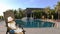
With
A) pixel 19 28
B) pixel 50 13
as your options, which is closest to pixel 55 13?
pixel 50 13

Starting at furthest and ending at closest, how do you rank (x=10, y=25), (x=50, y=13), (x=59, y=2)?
(x=50, y=13) < (x=59, y=2) < (x=10, y=25)

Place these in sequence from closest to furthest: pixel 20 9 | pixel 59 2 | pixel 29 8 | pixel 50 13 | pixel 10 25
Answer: pixel 10 25, pixel 59 2, pixel 50 13, pixel 20 9, pixel 29 8

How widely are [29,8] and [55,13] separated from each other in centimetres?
1007

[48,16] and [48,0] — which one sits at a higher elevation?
[48,0]

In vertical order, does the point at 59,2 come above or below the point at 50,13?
above

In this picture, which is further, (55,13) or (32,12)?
(32,12)

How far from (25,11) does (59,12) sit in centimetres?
1104

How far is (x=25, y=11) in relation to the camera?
4194cm

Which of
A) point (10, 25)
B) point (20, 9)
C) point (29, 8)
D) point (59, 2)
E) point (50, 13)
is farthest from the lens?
point (29, 8)

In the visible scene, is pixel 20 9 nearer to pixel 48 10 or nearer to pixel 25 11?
pixel 25 11

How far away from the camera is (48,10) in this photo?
36.5 meters

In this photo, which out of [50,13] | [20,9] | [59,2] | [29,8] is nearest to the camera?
[59,2]

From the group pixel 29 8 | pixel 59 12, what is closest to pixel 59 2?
pixel 59 12

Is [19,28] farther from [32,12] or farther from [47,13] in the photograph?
[32,12]
